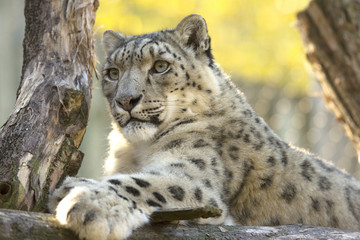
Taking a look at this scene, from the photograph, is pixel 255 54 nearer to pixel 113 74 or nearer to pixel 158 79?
pixel 113 74

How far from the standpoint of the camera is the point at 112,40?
581 centimetres

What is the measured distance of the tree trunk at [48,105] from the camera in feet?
12.6

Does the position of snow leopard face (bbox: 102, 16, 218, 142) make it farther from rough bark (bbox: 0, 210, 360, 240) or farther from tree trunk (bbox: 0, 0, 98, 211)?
rough bark (bbox: 0, 210, 360, 240)

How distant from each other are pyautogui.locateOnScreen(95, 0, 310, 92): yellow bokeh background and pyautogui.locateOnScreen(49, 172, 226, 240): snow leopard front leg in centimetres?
800

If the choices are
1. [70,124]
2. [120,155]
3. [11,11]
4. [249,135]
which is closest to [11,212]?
[70,124]

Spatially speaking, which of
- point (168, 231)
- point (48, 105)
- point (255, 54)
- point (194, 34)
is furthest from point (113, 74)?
point (255, 54)

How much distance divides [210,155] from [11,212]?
6.36ft

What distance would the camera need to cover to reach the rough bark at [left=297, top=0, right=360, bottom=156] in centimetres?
668

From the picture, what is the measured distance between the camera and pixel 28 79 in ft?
14.7

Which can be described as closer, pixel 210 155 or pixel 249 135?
pixel 210 155

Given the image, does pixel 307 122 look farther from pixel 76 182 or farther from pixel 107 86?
pixel 76 182

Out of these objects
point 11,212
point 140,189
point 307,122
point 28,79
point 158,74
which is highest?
point 307,122

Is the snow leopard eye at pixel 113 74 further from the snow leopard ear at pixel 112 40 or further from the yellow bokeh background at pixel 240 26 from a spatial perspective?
the yellow bokeh background at pixel 240 26

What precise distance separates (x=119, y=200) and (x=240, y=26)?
386 inches
